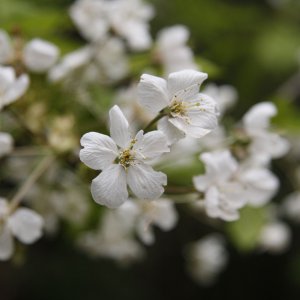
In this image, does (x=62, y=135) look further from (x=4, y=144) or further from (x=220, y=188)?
(x=220, y=188)

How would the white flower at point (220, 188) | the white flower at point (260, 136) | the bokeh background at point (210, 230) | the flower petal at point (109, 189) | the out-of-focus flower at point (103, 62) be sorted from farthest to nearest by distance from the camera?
the bokeh background at point (210, 230) → the out-of-focus flower at point (103, 62) → the white flower at point (260, 136) → the white flower at point (220, 188) → the flower petal at point (109, 189)

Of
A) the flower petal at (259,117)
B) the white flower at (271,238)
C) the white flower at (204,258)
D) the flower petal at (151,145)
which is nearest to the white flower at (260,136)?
the flower petal at (259,117)

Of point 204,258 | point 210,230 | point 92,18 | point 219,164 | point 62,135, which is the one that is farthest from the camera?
point 210,230

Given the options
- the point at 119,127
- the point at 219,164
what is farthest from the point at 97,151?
the point at 219,164

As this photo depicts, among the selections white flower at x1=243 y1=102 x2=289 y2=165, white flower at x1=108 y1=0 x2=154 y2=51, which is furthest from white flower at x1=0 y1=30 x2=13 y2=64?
white flower at x1=243 y1=102 x2=289 y2=165

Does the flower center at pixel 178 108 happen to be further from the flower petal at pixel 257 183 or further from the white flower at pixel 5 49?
the white flower at pixel 5 49

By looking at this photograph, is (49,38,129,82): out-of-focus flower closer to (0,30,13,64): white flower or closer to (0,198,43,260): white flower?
(0,30,13,64): white flower

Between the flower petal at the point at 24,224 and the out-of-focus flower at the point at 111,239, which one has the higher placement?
the flower petal at the point at 24,224
